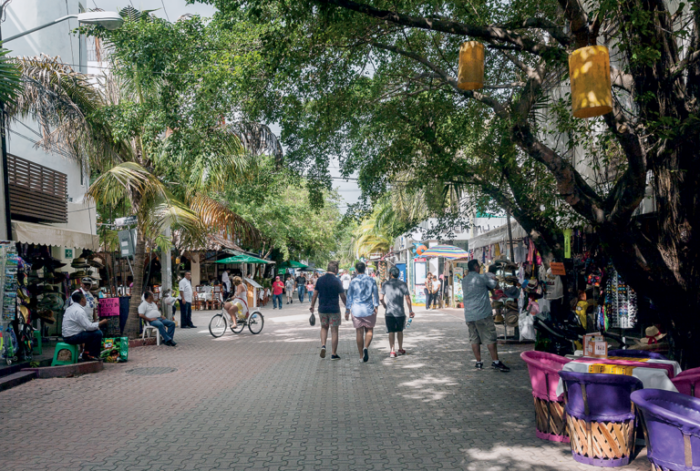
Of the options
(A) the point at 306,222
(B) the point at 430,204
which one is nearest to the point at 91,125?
(B) the point at 430,204

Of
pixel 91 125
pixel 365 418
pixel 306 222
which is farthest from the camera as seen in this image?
pixel 306 222

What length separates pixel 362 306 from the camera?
1089cm

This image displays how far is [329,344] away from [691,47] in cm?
957

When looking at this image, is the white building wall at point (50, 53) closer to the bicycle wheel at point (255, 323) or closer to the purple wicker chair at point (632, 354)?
the bicycle wheel at point (255, 323)

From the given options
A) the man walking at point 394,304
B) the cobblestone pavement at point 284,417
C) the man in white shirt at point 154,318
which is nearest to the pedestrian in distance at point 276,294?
the man in white shirt at point 154,318

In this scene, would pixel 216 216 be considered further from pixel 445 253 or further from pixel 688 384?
pixel 688 384

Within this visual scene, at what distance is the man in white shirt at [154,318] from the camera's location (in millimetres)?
13875

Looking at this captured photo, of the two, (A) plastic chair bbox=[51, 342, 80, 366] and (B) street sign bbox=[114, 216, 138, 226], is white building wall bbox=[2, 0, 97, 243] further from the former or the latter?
(A) plastic chair bbox=[51, 342, 80, 366]

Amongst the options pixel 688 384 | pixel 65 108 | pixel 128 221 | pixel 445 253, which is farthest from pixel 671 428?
pixel 445 253

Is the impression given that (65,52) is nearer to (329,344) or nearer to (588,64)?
(329,344)

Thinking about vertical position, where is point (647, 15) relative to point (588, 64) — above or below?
above

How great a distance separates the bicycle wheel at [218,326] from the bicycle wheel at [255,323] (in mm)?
789

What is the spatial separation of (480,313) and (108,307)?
355 inches

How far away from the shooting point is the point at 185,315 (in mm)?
18734
